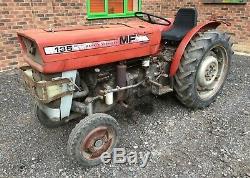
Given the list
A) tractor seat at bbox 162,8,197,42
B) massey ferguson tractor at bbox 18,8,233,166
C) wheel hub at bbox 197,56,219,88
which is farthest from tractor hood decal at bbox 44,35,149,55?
wheel hub at bbox 197,56,219,88

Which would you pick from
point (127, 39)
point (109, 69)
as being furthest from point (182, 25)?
point (109, 69)

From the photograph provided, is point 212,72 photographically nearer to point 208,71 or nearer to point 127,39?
point 208,71

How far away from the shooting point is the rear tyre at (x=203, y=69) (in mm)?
3297

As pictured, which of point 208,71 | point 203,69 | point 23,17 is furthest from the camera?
point 23,17

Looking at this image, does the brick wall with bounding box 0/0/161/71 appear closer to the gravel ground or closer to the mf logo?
the gravel ground

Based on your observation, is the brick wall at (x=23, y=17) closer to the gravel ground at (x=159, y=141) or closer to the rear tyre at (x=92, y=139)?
the gravel ground at (x=159, y=141)

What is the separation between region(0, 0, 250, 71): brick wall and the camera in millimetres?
5085

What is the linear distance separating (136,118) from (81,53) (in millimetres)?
1330

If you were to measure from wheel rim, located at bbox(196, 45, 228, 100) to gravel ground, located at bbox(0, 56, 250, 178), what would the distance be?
231 millimetres

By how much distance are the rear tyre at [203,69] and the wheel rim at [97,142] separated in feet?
3.86

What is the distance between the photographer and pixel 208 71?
3.63 m

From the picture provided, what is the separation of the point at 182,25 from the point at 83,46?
5.54 feet

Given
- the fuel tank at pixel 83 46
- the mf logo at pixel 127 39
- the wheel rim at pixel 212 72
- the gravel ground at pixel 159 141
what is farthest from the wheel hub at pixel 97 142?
the wheel rim at pixel 212 72

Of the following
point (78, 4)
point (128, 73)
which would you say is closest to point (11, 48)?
point (78, 4)
